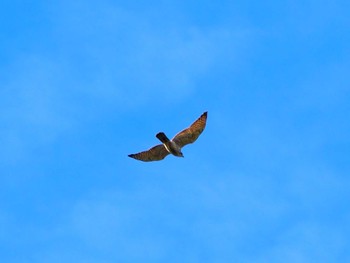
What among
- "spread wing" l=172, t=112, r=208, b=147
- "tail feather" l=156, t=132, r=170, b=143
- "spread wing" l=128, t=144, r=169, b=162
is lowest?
"tail feather" l=156, t=132, r=170, b=143

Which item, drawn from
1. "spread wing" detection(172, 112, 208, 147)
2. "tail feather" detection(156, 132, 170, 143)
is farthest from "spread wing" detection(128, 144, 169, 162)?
"tail feather" detection(156, 132, 170, 143)

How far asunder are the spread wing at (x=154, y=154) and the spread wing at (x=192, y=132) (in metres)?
1.14

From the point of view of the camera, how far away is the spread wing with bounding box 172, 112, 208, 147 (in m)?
69.4

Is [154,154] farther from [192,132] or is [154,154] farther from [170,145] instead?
[192,132]

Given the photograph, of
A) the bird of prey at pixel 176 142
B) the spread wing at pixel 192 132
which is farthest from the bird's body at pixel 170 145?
the spread wing at pixel 192 132

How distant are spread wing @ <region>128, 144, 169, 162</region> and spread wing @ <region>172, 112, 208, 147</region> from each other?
1.14 m

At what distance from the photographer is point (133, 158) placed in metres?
70.8

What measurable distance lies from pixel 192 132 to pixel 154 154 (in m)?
2.78

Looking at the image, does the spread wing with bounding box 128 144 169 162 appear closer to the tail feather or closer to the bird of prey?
the bird of prey

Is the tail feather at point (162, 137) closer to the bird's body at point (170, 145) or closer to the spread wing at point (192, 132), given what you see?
the bird's body at point (170, 145)

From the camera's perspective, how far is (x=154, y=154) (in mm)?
70875

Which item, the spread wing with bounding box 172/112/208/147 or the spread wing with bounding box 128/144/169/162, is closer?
the spread wing with bounding box 172/112/208/147

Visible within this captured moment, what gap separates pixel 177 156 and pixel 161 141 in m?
1.56

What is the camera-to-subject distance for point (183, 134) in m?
69.8
